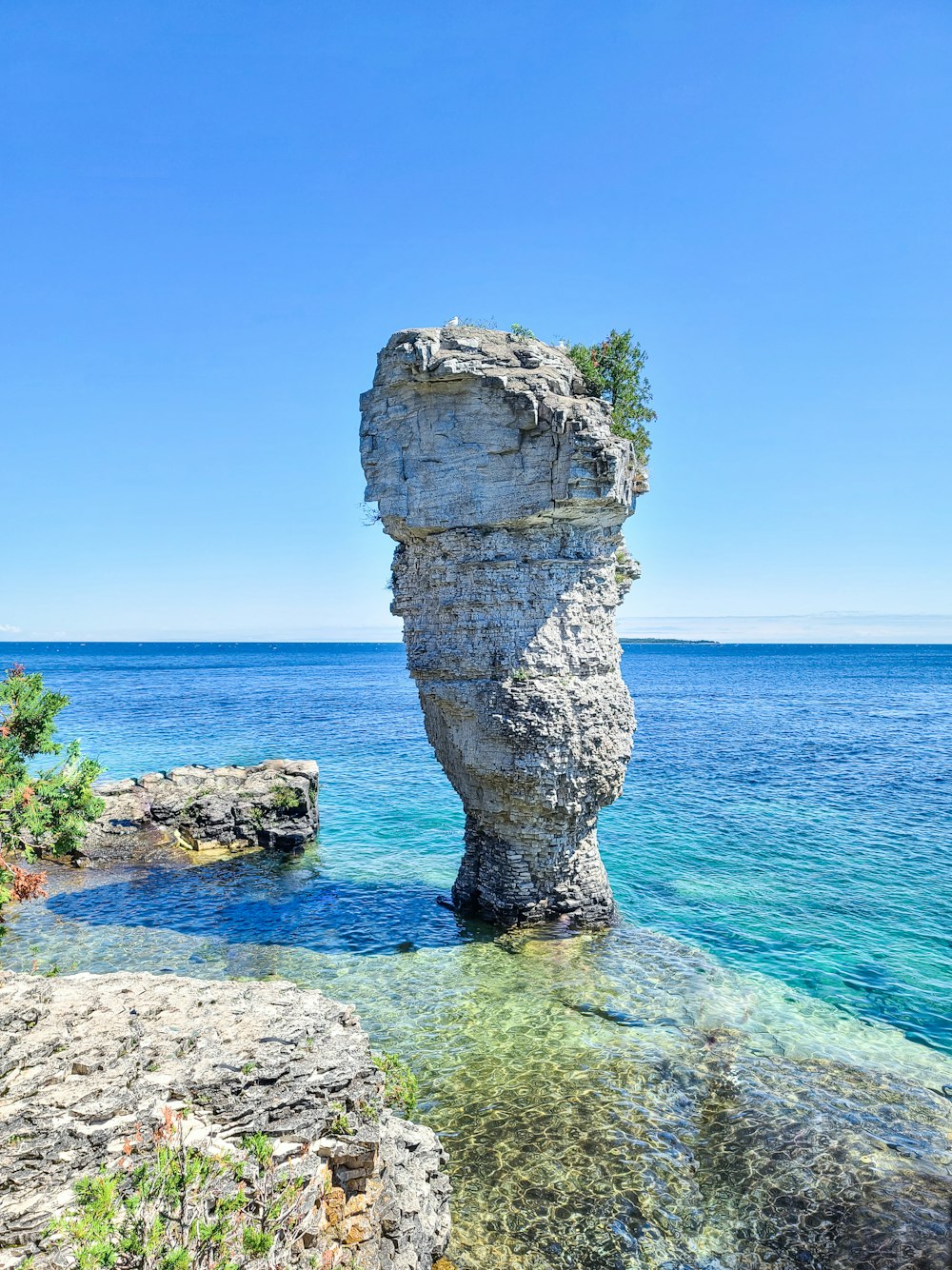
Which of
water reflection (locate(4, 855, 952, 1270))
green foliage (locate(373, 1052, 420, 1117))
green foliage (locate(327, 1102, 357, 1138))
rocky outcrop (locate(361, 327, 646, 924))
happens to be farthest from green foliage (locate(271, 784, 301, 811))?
green foliage (locate(327, 1102, 357, 1138))

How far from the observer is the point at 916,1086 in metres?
11.8

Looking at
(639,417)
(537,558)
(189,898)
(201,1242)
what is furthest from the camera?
(189,898)

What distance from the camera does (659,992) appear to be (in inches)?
583

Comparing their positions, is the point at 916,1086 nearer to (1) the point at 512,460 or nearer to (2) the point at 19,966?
(1) the point at 512,460

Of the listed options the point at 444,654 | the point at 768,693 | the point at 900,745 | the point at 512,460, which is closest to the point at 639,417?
the point at 512,460

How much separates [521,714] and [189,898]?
11497 mm

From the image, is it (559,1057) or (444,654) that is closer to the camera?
(559,1057)

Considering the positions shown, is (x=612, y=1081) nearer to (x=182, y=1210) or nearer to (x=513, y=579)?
(x=182, y=1210)

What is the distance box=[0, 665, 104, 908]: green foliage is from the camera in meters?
11.7

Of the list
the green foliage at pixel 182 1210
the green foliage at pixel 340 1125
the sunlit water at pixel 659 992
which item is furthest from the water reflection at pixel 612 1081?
the green foliage at pixel 182 1210

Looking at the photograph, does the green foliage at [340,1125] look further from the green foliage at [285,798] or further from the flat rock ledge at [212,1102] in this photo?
the green foliage at [285,798]

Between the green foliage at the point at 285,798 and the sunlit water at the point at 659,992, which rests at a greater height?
the green foliage at the point at 285,798

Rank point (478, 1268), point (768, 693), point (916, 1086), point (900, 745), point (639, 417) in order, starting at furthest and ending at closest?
point (768, 693)
point (900, 745)
point (639, 417)
point (916, 1086)
point (478, 1268)

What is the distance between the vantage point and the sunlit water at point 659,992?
355 inches
